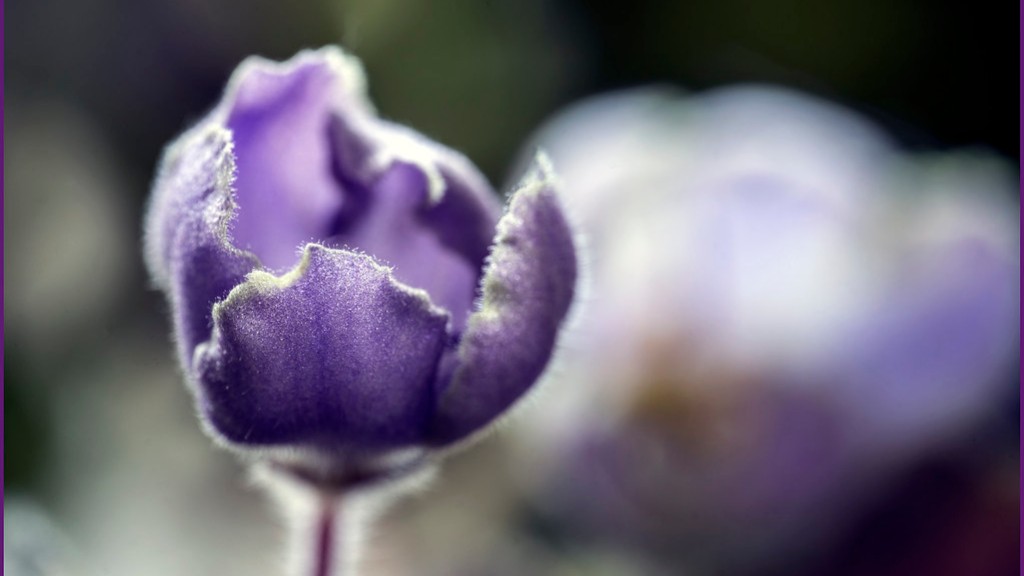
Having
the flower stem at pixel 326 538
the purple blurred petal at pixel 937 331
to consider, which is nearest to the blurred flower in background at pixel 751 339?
the purple blurred petal at pixel 937 331

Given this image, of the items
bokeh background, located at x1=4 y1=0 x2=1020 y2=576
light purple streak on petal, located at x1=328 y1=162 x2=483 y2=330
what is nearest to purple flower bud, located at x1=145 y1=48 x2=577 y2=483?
light purple streak on petal, located at x1=328 y1=162 x2=483 y2=330

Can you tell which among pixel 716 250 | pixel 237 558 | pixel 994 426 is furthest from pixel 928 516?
pixel 237 558

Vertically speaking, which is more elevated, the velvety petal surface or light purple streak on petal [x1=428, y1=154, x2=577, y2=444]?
the velvety petal surface

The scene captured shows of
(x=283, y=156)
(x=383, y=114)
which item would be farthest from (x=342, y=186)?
(x=383, y=114)

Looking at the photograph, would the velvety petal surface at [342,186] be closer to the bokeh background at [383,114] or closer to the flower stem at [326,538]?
the flower stem at [326,538]

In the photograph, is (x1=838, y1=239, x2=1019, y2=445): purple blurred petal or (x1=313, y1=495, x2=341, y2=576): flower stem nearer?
(x1=313, y1=495, x2=341, y2=576): flower stem

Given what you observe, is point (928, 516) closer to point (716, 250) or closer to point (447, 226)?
point (716, 250)

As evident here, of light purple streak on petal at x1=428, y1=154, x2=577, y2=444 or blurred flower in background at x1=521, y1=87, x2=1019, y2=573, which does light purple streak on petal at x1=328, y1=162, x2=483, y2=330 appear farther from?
blurred flower in background at x1=521, y1=87, x2=1019, y2=573
